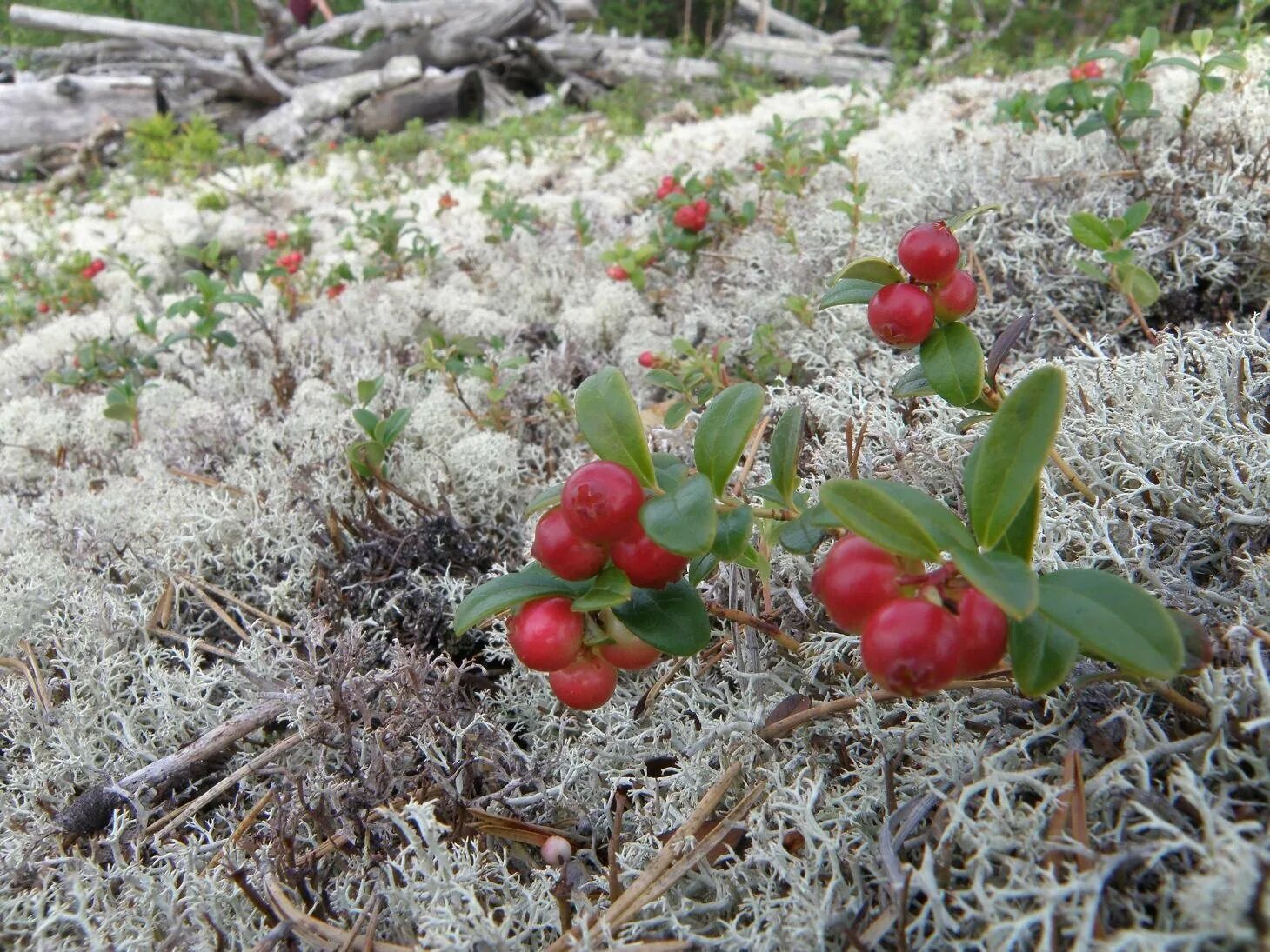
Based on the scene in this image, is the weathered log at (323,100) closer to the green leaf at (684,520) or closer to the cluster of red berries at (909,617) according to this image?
the green leaf at (684,520)

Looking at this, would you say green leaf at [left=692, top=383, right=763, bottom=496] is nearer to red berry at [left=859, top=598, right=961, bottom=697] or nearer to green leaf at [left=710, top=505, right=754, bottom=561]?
green leaf at [left=710, top=505, right=754, bottom=561]

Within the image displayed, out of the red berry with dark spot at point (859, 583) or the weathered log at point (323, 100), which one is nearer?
the red berry with dark spot at point (859, 583)

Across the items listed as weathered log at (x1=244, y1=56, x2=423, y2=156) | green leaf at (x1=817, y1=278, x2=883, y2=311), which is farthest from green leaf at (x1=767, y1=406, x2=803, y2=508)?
weathered log at (x1=244, y1=56, x2=423, y2=156)

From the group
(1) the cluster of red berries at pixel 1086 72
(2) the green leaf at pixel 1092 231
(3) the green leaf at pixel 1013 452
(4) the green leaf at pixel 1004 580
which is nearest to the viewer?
(4) the green leaf at pixel 1004 580

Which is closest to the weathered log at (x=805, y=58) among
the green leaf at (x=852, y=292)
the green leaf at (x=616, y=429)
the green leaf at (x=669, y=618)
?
the green leaf at (x=852, y=292)

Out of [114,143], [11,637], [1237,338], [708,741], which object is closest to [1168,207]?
[1237,338]

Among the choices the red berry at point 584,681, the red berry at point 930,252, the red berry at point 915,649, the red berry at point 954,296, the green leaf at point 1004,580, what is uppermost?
the red berry at point 930,252

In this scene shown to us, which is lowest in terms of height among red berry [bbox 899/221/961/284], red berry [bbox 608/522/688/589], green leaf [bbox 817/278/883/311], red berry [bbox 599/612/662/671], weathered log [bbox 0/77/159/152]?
weathered log [bbox 0/77/159/152]
